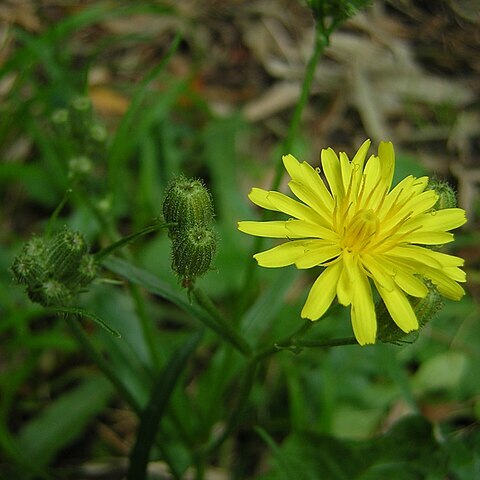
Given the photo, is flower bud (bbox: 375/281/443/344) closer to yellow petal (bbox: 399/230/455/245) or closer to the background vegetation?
yellow petal (bbox: 399/230/455/245)

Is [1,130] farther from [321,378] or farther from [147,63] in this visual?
[321,378]

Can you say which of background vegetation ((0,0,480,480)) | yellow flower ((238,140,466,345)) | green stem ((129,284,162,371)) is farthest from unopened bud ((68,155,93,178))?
yellow flower ((238,140,466,345))

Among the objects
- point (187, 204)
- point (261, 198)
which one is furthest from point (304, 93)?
point (187, 204)

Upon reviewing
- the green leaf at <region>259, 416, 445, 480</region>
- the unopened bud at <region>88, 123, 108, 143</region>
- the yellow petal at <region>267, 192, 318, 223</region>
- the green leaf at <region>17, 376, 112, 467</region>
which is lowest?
the green leaf at <region>17, 376, 112, 467</region>

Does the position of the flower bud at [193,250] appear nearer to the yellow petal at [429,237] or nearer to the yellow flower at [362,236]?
the yellow flower at [362,236]

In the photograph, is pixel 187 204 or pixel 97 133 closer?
pixel 187 204

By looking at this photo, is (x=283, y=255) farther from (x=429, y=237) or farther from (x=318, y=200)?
(x=429, y=237)
